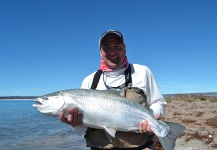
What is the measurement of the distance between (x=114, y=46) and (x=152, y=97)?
39.5 inches

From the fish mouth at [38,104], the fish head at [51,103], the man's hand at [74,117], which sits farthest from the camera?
the fish mouth at [38,104]

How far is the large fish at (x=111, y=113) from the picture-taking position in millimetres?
4383

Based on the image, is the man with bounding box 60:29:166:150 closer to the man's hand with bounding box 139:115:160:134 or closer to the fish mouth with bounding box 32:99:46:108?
the man's hand with bounding box 139:115:160:134

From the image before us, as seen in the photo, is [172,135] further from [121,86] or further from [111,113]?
[121,86]

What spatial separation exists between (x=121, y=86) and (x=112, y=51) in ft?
1.91

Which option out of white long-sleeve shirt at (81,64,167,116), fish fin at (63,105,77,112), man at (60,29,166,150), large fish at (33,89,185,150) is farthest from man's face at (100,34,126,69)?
fish fin at (63,105,77,112)

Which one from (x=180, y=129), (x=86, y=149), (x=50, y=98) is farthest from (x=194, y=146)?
(x=50, y=98)

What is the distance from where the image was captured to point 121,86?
468 cm

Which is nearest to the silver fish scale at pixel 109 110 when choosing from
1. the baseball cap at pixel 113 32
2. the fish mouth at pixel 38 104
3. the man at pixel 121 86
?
the man at pixel 121 86

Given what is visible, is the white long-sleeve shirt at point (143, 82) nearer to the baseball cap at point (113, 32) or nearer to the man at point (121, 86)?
the man at point (121, 86)

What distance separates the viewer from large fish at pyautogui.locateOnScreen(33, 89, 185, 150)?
4383 millimetres

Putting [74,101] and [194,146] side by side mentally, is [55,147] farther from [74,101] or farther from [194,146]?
[74,101]

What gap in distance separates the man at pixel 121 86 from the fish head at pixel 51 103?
0.16 m

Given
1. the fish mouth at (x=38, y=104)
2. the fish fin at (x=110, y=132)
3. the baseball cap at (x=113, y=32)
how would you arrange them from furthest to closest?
the baseball cap at (x=113, y=32) → the fish mouth at (x=38, y=104) → the fish fin at (x=110, y=132)
